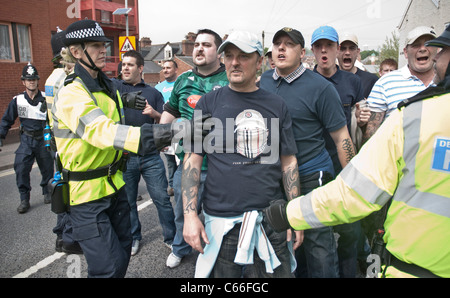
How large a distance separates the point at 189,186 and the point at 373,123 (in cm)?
197

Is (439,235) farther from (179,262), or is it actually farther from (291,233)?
(179,262)

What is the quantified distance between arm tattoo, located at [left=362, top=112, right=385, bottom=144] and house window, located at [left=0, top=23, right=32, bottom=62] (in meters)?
13.1

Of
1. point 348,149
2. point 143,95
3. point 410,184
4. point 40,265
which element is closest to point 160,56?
point 143,95

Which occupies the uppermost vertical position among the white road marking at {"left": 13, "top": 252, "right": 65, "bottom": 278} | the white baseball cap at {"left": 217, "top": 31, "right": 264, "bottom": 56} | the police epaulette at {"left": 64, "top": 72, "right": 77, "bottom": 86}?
the white baseball cap at {"left": 217, "top": 31, "right": 264, "bottom": 56}

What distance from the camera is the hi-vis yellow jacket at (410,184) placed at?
121 cm

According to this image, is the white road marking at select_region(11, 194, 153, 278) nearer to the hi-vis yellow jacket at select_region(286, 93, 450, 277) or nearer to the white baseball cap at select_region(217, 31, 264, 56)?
the white baseball cap at select_region(217, 31, 264, 56)

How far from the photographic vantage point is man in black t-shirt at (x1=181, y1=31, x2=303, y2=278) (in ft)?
6.73

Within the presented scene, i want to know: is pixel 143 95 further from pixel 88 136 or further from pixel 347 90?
pixel 347 90

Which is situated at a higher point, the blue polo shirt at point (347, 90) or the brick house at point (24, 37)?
the brick house at point (24, 37)

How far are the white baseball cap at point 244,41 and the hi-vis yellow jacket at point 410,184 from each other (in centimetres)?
107

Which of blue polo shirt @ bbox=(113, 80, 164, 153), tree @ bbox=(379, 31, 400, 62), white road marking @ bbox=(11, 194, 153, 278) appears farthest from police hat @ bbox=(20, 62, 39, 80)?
tree @ bbox=(379, 31, 400, 62)

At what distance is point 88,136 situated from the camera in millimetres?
2078

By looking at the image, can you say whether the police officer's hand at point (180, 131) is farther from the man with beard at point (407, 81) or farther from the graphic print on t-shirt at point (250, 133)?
the man with beard at point (407, 81)

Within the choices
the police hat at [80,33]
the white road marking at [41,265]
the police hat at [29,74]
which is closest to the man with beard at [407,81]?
the police hat at [80,33]
